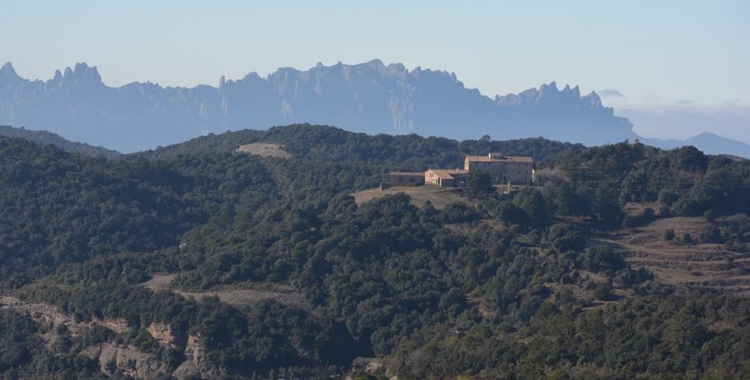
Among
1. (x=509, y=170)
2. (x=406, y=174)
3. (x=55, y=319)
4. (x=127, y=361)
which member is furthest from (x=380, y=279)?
(x=509, y=170)

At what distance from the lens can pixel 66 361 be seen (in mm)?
48281

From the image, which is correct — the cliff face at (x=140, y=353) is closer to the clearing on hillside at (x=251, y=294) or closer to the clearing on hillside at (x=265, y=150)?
the clearing on hillside at (x=251, y=294)

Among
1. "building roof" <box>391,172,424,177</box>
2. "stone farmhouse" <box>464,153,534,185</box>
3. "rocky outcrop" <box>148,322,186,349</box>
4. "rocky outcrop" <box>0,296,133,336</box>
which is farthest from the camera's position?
"stone farmhouse" <box>464,153,534,185</box>

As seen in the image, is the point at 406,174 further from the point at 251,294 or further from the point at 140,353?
the point at 140,353

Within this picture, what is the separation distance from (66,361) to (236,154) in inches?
1607

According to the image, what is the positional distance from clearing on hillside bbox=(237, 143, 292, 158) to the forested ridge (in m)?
15.2

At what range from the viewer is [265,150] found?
9331 centimetres

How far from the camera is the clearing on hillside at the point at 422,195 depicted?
63.1m

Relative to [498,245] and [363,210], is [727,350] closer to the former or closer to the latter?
[498,245]

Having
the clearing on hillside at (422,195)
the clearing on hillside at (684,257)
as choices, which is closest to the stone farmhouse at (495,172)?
the clearing on hillside at (422,195)

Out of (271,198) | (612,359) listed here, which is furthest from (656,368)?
(271,198)

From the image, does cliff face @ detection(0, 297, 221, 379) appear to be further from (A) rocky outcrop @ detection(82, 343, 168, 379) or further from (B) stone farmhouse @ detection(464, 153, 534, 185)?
(B) stone farmhouse @ detection(464, 153, 534, 185)

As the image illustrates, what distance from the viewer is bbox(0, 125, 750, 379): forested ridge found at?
41250 mm

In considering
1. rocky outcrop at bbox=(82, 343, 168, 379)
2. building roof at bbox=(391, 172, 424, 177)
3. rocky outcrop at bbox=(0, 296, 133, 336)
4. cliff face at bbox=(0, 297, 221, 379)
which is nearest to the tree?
building roof at bbox=(391, 172, 424, 177)
